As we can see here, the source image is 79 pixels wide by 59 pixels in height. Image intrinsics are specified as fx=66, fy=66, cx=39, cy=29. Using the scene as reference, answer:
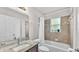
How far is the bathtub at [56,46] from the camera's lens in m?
1.00

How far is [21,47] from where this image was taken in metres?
0.99

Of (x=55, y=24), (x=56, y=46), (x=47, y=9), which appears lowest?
(x=56, y=46)

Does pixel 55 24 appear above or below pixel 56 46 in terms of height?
above

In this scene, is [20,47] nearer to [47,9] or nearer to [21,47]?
[21,47]

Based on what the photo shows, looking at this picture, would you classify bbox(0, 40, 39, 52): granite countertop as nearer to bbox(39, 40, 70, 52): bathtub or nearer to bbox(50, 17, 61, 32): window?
bbox(39, 40, 70, 52): bathtub

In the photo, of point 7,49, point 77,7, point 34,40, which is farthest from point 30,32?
point 77,7

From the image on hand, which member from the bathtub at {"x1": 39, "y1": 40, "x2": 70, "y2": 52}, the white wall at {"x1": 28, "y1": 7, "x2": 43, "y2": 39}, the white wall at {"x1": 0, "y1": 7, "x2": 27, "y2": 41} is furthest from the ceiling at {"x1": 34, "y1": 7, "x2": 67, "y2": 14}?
the bathtub at {"x1": 39, "y1": 40, "x2": 70, "y2": 52}

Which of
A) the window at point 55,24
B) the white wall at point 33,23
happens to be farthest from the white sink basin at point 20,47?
the window at point 55,24

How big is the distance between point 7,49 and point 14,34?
9.2 inches

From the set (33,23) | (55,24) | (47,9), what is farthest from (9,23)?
(55,24)

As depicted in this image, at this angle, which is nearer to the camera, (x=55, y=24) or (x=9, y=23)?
(x=9, y=23)

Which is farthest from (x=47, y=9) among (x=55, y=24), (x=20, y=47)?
(x=20, y=47)

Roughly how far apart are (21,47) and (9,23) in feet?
1.31

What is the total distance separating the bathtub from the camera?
1.00 meters
